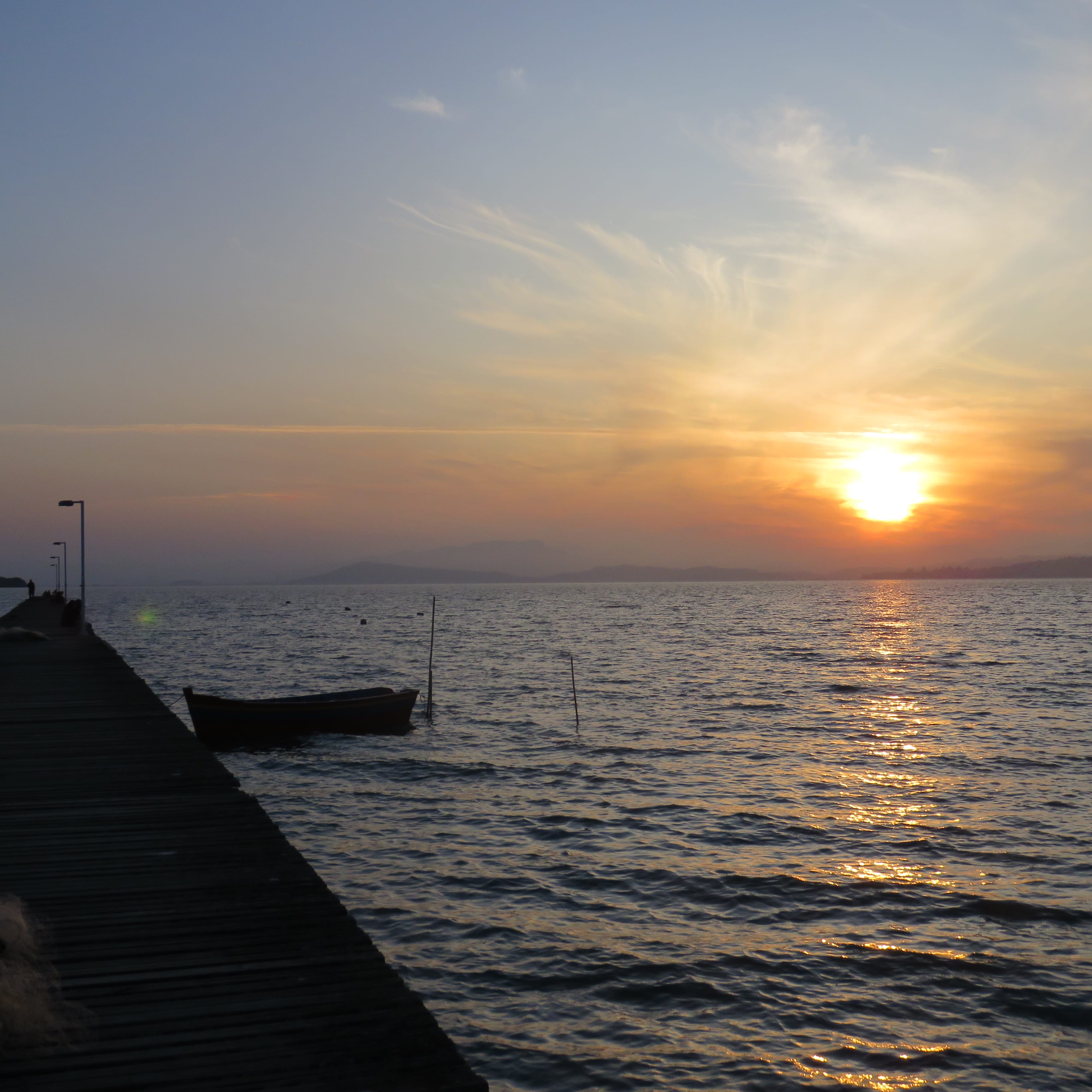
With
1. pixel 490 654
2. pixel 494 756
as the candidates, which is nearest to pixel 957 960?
pixel 494 756

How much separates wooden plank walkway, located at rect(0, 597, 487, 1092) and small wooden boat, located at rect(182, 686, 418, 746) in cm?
1464

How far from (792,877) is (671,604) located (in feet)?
602

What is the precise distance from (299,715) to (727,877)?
18.9m

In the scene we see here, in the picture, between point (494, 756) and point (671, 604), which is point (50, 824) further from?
point (671, 604)

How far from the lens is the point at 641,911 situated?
585 inches

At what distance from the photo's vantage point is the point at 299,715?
103 feet

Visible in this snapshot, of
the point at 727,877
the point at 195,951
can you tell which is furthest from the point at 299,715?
the point at 195,951

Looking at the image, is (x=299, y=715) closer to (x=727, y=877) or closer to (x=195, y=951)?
(x=727, y=877)

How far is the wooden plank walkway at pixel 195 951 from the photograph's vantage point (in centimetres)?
580

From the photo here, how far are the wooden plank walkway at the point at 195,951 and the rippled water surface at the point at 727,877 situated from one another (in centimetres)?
330

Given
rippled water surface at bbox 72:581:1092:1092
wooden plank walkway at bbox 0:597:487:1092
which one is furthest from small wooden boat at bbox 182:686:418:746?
wooden plank walkway at bbox 0:597:487:1092

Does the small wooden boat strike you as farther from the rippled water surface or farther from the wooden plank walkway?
the wooden plank walkway

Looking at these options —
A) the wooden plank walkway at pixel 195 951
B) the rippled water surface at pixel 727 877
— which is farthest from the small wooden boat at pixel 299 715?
the wooden plank walkway at pixel 195 951

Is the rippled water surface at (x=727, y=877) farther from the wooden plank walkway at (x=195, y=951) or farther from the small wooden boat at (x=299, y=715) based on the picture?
the wooden plank walkway at (x=195, y=951)
